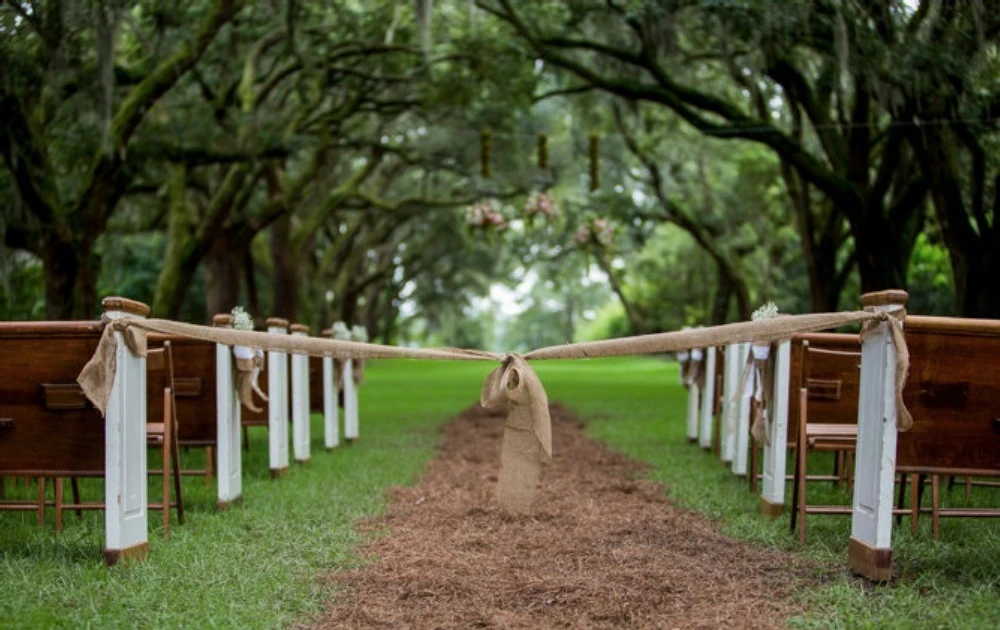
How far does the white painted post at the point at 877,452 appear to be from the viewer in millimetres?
5199

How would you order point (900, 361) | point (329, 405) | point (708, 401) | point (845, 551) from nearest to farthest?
point (900, 361) < point (845, 551) < point (708, 401) < point (329, 405)

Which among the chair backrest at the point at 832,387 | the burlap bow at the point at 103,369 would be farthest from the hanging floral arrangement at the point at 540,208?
the burlap bow at the point at 103,369

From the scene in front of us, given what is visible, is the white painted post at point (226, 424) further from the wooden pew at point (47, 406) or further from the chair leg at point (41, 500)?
the wooden pew at point (47, 406)

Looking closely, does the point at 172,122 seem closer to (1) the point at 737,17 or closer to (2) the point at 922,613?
(1) the point at 737,17

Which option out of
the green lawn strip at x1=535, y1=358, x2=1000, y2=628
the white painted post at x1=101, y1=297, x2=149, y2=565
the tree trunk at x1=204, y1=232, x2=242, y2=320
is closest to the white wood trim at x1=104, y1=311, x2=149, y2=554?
the white painted post at x1=101, y1=297, x2=149, y2=565

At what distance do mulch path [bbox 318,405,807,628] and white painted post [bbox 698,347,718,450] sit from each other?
3173 mm

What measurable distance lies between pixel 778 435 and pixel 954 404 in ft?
5.67

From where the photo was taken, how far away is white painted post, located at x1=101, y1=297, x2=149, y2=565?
18.1 feet

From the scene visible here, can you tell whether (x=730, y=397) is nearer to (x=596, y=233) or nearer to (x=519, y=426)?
(x=519, y=426)

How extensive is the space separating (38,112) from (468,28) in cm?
799

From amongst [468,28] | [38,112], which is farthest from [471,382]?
[38,112]

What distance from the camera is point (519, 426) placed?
5812 mm

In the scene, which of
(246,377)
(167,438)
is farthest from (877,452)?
(246,377)

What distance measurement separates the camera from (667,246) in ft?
142
